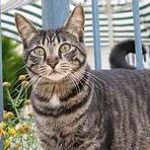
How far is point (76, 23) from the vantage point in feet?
5.83

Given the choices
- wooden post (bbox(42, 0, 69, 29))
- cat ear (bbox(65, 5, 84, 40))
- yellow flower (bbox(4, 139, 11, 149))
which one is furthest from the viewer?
wooden post (bbox(42, 0, 69, 29))

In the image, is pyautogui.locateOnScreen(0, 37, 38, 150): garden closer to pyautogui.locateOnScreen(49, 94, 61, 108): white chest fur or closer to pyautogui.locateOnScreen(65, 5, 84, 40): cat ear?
pyautogui.locateOnScreen(49, 94, 61, 108): white chest fur

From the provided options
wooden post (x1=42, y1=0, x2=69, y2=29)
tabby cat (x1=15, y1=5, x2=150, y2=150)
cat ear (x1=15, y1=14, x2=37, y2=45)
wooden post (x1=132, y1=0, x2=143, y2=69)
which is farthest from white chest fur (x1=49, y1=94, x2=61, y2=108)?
wooden post (x1=132, y1=0, x2=143, y2=69)

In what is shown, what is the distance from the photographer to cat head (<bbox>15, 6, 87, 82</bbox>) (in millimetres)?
1679

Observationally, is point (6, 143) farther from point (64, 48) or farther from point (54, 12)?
point (54, 12)

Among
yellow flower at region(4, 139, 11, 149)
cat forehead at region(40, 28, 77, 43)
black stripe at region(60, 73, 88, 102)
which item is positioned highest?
cat forehead at region(40, 28, 77, 43)

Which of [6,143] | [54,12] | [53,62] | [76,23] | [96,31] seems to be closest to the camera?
[53,62]

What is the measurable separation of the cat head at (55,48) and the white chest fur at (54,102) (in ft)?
0.31

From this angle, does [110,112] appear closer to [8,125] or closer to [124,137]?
[124,137]

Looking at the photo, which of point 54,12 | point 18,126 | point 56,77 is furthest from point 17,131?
point 54,12

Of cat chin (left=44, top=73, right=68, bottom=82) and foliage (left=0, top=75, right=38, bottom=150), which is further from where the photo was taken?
foliage (left=0, top=75, right=38, bottom=150)

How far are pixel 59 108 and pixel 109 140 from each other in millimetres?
220

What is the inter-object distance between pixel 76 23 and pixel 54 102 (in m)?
0.30

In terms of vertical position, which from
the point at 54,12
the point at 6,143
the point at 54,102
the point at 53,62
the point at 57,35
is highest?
the point at 54,12
